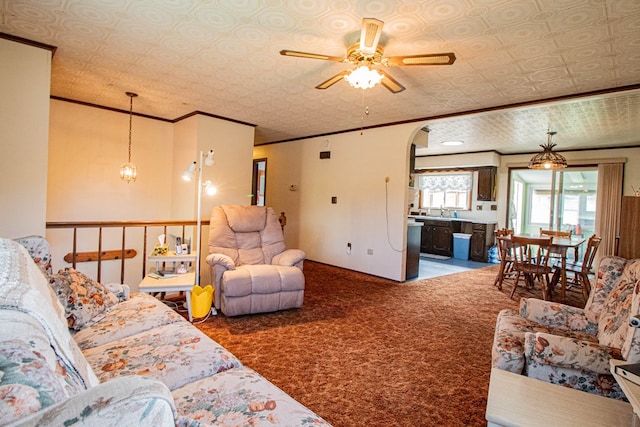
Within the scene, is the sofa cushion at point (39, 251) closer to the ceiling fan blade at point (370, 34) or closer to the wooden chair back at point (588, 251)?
the ceiling fan blade at point (370, 34)

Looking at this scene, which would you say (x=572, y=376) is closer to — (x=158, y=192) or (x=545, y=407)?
(x=545, y=407)

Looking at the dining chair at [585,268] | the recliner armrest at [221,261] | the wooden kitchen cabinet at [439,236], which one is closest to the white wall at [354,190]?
the wooden kitchen cabinet at [439,236]

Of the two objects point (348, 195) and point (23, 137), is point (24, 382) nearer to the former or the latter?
point (23, 137)

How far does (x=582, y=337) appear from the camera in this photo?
206 centimetres

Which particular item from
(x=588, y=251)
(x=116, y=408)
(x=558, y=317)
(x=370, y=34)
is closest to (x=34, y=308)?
(x=116, y=408)

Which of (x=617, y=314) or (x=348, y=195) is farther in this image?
(x=348, y=195)

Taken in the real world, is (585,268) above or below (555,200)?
below

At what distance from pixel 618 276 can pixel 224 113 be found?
4649 mm

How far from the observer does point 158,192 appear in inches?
209

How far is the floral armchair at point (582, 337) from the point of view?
1609 mm

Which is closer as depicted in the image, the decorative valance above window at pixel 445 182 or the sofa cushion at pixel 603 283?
the sofa cushion at pixel 603 283

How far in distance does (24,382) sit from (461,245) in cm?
787

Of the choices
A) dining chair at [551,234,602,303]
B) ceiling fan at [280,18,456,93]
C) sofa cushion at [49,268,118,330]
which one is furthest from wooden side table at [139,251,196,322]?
dining chair at [551,234,602,303]

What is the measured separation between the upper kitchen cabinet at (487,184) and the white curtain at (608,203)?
1849 millimetres
